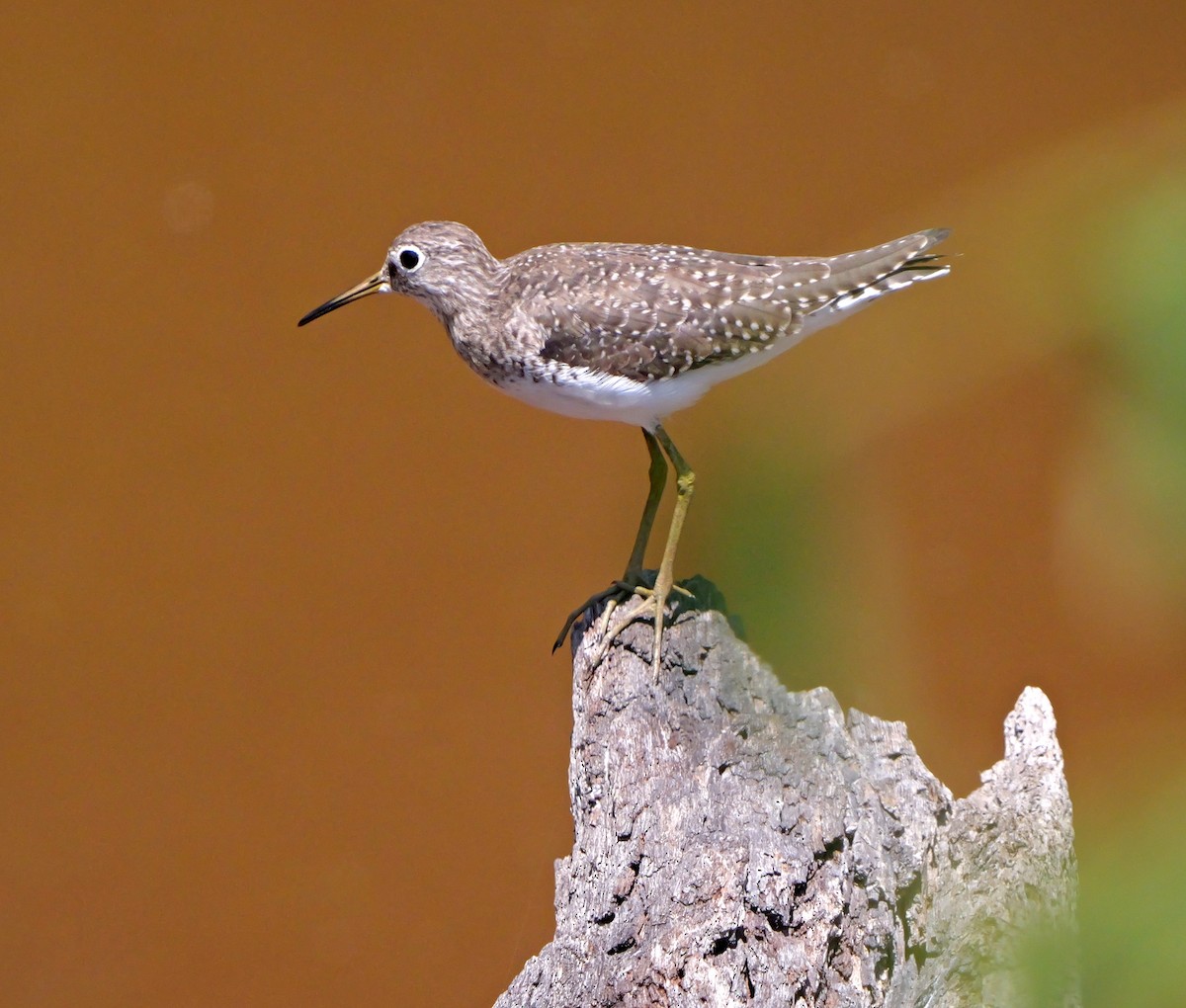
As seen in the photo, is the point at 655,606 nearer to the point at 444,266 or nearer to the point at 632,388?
the point at 632,388

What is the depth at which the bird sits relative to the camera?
2625 millimetres

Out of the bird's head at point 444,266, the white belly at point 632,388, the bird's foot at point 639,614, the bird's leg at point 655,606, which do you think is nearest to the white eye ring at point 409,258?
the bird's head at point 444,266

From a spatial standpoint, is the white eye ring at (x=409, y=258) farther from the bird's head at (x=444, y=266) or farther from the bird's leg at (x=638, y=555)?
the bird's leg at (x=638, y=555)

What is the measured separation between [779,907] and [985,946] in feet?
5.07

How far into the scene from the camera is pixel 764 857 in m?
2.14

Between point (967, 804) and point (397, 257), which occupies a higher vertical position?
point (397, 257)

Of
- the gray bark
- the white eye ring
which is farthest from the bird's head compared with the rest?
the gray bark

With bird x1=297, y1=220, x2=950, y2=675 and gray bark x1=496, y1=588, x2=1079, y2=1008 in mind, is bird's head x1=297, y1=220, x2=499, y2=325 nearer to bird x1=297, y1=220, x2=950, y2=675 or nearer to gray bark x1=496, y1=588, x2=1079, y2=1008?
bird x1=297, y1=220, x2=950, y2=675

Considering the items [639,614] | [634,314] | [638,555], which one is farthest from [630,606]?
[634,314]

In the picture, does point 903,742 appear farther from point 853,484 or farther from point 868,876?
point 853,484

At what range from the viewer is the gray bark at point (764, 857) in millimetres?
2119

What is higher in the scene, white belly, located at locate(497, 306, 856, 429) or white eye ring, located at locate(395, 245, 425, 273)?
white eye ring, located at locate(395, 245, 425, 273)

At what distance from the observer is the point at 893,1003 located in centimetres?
204

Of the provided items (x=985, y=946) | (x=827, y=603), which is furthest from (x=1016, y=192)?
(x=985, y=946)
